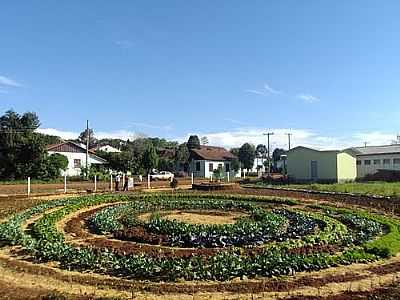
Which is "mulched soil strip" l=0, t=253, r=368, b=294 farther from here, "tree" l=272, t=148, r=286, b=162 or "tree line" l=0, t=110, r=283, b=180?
"tree" l=272, t=148, r=286, b=162

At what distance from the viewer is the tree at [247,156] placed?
3423 inches

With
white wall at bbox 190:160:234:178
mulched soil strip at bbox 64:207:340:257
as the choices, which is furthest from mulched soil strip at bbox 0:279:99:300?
white wall at bbox 190:160:234:178

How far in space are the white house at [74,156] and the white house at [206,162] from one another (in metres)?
14.5

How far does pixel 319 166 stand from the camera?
156 feet

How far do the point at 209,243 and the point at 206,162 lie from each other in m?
55.4

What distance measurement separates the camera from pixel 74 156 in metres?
63.2

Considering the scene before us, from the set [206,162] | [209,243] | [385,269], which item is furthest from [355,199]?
[206,162]

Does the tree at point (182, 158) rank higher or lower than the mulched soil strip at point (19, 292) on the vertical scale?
higher

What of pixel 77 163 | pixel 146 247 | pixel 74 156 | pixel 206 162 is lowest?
pixel 146 247

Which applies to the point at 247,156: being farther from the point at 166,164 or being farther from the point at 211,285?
the point at 211,285

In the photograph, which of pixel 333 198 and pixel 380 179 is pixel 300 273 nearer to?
pixel 333 198

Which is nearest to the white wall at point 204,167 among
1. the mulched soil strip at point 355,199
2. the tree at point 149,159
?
the tree at point 149,159

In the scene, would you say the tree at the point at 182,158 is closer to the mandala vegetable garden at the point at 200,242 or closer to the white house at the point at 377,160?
the white house at the point at 377,160

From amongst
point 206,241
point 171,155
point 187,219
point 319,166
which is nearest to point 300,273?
point 206,241
